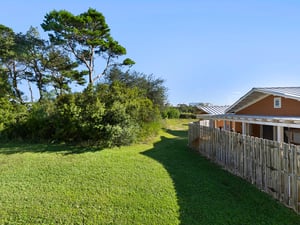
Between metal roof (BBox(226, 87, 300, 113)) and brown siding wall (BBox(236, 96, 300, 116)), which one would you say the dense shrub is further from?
brown siding wall (BBox(236, 96, 300, 116))

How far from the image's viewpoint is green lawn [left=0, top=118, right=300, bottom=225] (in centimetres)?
463

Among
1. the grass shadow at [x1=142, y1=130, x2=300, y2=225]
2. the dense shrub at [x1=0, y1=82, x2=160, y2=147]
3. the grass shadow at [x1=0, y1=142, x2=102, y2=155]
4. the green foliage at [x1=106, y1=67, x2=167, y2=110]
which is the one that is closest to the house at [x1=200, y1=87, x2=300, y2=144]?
the grass shadow at [x1=142, y1=130, x2=300, y2=225]

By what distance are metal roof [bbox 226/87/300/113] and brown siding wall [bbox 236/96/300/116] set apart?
0.27 metres

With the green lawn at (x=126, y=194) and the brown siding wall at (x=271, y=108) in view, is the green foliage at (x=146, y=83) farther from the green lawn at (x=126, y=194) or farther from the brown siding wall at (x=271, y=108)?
the green lawn at (x=126, y=194)

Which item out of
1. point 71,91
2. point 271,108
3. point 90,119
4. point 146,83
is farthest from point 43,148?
point 146,83

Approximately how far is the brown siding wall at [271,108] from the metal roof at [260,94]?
270 mm

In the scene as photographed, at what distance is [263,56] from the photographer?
1478cm

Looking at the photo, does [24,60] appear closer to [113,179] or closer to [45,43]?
[45,43]

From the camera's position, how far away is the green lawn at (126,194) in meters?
4.63

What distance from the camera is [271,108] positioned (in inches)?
439

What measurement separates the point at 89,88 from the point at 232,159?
9115 mm

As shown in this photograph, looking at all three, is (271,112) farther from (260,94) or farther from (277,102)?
(260,94)

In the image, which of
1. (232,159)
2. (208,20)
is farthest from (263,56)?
(232,159)

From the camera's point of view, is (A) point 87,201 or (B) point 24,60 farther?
(B) point 24,60
